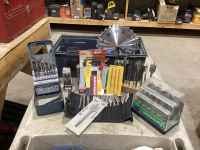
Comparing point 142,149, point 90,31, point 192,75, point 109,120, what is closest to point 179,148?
point 142,149

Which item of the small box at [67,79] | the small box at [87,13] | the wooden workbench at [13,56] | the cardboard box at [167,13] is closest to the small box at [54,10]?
the small box at [87,13]

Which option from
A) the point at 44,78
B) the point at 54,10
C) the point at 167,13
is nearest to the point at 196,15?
the point at 167,13

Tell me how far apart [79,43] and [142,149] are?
1.04 meters

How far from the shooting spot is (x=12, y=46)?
3.20 feet

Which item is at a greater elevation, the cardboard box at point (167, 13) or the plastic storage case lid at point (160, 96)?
the cardboard box at point (167, 13)

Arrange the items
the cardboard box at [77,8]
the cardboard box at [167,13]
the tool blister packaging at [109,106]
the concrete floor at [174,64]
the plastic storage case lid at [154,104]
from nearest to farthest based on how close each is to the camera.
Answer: the plastic storage case lid at [154,104] → the tool blister packaging at [109,106] → the concrete floor at [174,64] → the cardboard box at [167,13] → the cardboard box at [77,8]

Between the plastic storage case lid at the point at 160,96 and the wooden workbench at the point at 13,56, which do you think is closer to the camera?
the plastic storage case lid at the point at 160,96

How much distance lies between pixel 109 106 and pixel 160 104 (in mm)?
282

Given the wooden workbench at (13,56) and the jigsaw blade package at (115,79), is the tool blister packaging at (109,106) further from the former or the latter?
the wooden workbench at (13,56)

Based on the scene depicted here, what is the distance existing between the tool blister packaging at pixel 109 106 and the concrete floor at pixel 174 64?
32.0 inches

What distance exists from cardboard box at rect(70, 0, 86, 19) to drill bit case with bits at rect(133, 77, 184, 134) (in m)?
2.59

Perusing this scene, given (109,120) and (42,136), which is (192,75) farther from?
(42,136)

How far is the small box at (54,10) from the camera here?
317cm

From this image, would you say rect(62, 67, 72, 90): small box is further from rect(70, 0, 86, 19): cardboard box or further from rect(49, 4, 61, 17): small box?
rect(49, 4, 61, 17): small box
